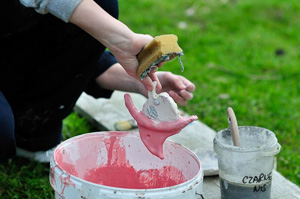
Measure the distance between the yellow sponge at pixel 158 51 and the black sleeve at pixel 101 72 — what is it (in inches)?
26.1

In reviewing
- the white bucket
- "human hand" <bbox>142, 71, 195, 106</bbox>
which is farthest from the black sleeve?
the white bucket

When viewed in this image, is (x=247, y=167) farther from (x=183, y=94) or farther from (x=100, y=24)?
(x=100, y=24)

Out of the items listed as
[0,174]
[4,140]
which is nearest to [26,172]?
[0,174]

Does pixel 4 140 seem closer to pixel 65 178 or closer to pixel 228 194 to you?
pixel 65 178

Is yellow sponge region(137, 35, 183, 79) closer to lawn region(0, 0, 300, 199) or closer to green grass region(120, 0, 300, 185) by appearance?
lawn region(0, 0, 300, 199)

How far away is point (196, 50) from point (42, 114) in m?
1.77

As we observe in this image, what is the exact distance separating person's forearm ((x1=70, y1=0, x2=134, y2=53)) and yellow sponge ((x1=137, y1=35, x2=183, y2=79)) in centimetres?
5

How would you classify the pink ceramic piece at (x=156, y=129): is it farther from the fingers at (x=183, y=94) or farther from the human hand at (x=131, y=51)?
the fingers at (x=183, y=94)

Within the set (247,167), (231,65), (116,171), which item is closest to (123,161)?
(116,171)

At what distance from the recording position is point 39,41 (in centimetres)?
156

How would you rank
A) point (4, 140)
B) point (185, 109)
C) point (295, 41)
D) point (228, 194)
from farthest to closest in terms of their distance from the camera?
point (295, 41) → point (185, 109) → point (228, 194) → point (4, 140)

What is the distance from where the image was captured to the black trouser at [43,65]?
1.53 m

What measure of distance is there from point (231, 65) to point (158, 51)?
79.3 inches

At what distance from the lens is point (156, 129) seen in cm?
134
